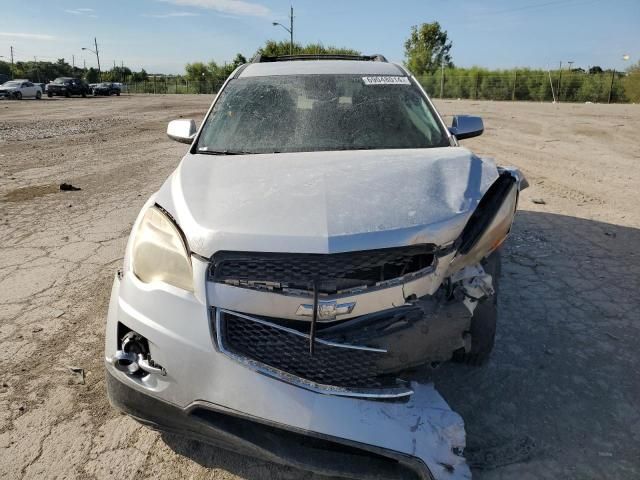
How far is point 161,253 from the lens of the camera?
2.05 m

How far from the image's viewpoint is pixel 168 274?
1997mm

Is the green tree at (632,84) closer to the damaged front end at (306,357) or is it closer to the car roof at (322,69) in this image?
the car roof at (322,69)

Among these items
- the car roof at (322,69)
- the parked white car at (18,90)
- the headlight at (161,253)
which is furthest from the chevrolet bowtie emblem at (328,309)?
the parked white car at (18,90)

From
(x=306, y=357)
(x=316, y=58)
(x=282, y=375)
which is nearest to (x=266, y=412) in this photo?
(x=282, y=375)

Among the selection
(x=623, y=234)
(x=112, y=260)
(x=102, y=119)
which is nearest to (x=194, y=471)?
(x=112, y=260)

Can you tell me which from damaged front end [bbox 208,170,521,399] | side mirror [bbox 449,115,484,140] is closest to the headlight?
damaged front end [bbox 208,170,521,399]

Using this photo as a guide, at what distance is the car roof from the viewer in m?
3.71

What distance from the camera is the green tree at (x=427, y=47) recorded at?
5791 cm

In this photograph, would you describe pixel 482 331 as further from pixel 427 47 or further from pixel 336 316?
pixel 427 47

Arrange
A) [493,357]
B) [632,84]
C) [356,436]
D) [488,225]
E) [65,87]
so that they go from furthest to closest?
[65,87], [632,84], [493,357], [488,225], [356,436]

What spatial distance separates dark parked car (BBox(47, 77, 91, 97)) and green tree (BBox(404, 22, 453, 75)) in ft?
117

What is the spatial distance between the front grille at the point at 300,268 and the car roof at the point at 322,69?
2.22m

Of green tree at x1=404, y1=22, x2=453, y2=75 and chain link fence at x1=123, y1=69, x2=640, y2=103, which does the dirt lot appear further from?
green tree at x1=404, y1=22, x2=453, y2=75

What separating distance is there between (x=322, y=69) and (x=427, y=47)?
6062 cm
